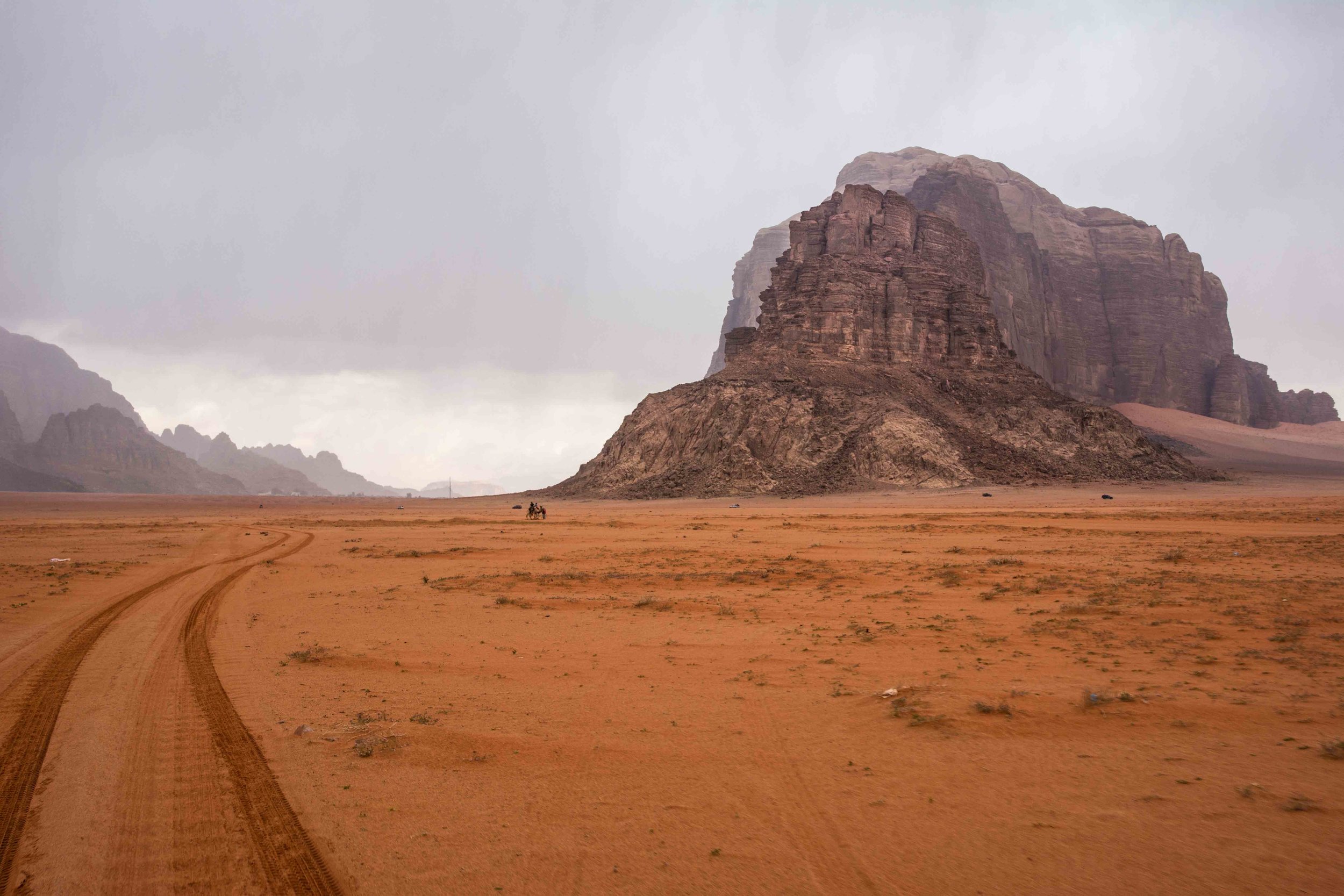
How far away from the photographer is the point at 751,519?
125 ft

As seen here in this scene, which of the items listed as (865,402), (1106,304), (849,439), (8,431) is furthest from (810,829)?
(8,431)

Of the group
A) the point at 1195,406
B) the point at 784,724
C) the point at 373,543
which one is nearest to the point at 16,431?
the point at 373,543

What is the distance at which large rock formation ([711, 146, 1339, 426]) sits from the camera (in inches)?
5443

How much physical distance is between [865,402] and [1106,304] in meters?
109

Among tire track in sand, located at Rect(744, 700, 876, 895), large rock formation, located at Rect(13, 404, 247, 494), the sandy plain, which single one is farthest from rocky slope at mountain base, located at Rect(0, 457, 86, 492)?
tire track in sand, located at Rect(744, 700, 876, 895)

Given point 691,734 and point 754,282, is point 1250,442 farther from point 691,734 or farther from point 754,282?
point 691,734

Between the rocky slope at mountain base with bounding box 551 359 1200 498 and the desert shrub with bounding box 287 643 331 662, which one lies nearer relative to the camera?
the desert shrub with bounding box 287 643 331 662

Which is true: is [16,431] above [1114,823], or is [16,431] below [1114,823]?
above

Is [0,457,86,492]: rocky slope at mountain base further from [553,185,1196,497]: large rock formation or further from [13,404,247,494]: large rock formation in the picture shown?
[553,185,1196,497]: large rock formation

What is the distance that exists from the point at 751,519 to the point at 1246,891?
33.9m

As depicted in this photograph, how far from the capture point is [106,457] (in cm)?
17600

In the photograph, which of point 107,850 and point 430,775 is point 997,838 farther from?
point 107,850

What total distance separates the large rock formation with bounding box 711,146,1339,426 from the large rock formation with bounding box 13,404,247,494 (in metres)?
185

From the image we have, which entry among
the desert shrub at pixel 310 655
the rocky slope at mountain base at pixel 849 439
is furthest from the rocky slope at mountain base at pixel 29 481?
the desert shrub at pixel 310 655
